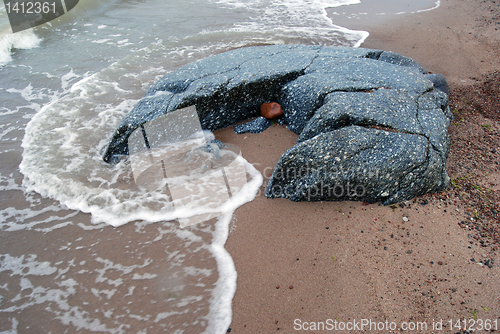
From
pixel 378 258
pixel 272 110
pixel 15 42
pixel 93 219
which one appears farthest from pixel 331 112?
pixel 15 42

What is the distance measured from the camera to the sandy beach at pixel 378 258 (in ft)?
7.43

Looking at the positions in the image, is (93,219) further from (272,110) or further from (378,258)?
(378,258)

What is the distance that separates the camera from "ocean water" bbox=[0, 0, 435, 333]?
243 centimetres

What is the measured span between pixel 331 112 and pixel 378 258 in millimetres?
1586

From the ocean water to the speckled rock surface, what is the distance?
26.9 inches

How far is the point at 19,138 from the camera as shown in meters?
4.32

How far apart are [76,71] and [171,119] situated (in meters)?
3.56

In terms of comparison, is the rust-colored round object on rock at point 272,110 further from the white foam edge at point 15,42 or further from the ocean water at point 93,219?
the white foam edge at point 15,42

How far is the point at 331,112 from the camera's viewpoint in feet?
10.7

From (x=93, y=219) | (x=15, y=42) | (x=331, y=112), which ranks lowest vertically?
(x=93, y=219)

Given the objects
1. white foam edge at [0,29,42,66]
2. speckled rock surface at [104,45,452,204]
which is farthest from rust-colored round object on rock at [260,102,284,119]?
white foam edge at [0,29,42,66]

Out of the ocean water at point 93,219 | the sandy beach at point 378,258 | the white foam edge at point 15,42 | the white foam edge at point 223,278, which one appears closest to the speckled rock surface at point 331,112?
the sandy beach at point 378,258

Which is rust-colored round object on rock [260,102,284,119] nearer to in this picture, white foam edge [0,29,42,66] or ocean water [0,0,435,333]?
ocean water [0,0,435,333]

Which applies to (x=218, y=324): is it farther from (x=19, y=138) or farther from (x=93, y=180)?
(x=19, y=138)
